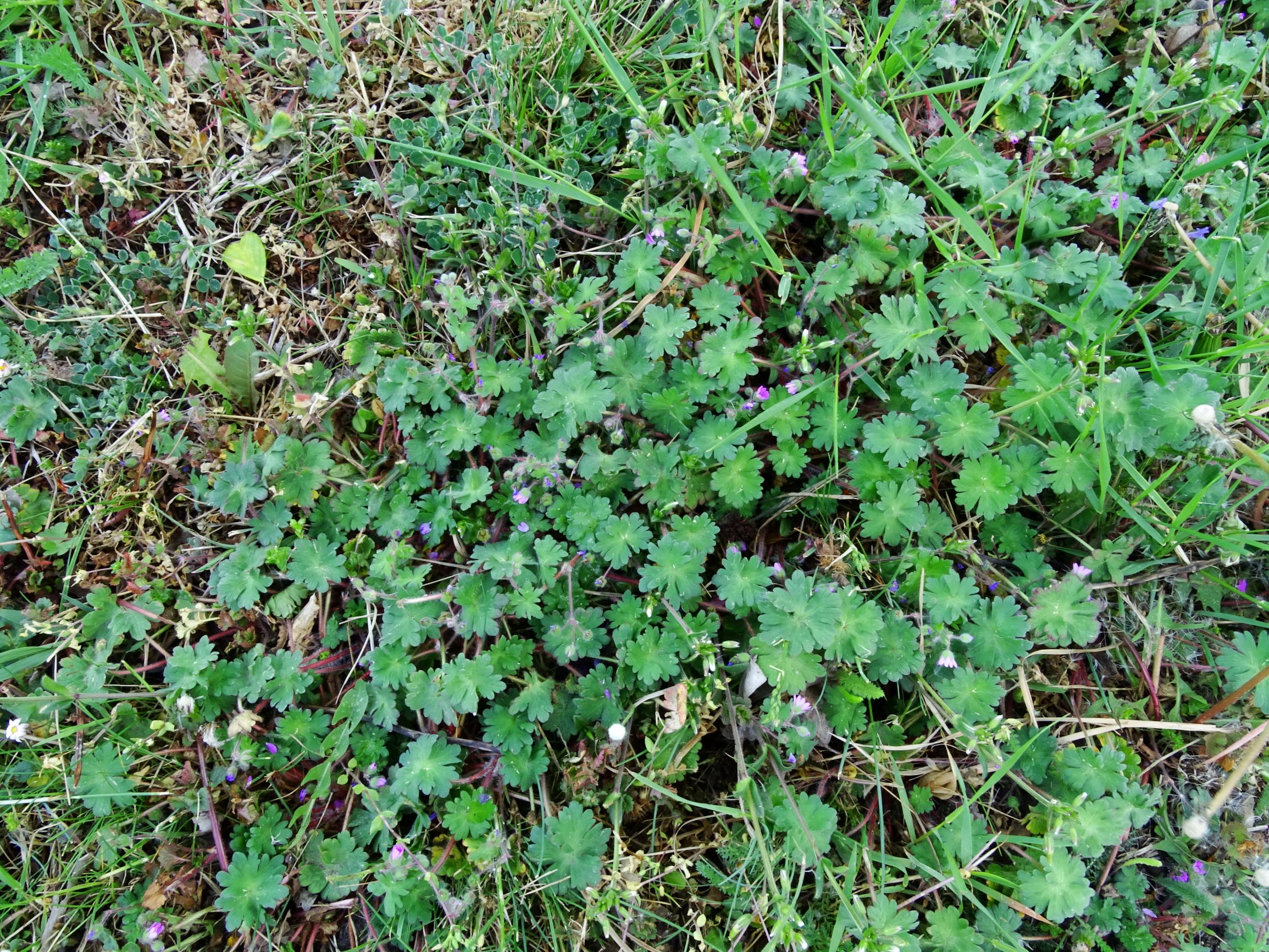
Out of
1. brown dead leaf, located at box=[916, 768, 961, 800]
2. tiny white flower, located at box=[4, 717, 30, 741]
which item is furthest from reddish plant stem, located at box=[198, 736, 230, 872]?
brown dead leaf, located at box=[916, 768, 961, 800]

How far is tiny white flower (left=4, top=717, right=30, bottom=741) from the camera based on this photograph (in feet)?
11.0

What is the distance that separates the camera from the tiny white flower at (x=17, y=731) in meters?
3.34

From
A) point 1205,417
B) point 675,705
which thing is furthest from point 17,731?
point 1205,417

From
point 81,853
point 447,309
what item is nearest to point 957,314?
point 447,309

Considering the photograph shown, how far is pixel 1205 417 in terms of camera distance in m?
2.94

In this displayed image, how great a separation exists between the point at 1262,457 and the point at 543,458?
2882mm

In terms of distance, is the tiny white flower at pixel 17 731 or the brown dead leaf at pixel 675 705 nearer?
the brown dead leaf at pixel 675 705

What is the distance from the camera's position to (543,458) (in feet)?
11.4

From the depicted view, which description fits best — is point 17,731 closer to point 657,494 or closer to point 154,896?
point 154,896

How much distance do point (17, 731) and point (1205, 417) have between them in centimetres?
498

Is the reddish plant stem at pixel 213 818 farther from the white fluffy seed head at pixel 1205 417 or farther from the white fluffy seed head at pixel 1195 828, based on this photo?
the white fluffy seed head at pixel 1205 417

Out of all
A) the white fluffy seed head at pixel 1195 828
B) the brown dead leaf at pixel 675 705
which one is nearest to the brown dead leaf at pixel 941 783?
the white fluffy seed head at pixel 1195 828

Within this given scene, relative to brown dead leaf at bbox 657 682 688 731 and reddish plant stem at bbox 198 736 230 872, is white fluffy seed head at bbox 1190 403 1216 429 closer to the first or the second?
brown dead leaf at bbox 657 682 688 731

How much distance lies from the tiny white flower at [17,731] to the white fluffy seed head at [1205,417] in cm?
494
